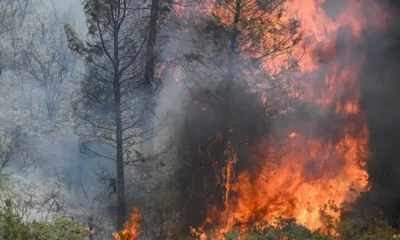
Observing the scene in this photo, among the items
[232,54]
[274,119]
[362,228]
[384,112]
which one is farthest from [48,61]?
[384,112]

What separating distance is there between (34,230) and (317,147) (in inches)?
520

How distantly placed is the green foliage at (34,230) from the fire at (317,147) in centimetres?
738

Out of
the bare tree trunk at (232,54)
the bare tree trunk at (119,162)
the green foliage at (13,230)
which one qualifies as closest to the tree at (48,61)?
the bare tree trunk at (119,162)

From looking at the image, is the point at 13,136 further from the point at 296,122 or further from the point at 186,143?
the point at 296,122

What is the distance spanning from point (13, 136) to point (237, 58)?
9.26 metres

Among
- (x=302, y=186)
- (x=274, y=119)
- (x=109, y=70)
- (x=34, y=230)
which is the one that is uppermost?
(x=109, y=70)

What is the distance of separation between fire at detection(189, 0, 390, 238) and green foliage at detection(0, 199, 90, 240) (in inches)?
290

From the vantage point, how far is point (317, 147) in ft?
52.5

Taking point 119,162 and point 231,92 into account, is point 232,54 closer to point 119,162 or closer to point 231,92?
point 231,92

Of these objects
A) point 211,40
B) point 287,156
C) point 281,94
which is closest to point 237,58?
point 211,40

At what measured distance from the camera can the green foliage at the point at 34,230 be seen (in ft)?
16.8

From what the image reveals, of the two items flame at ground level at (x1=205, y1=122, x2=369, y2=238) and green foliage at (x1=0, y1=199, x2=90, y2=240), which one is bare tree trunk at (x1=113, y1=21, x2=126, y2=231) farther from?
green foliage at (x1=0, y1=199, x2=90, y2=240)

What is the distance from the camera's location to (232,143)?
1545 cm

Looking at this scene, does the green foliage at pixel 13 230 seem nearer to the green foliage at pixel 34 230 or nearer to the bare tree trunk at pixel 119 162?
the green foliage at pixel 34 230
